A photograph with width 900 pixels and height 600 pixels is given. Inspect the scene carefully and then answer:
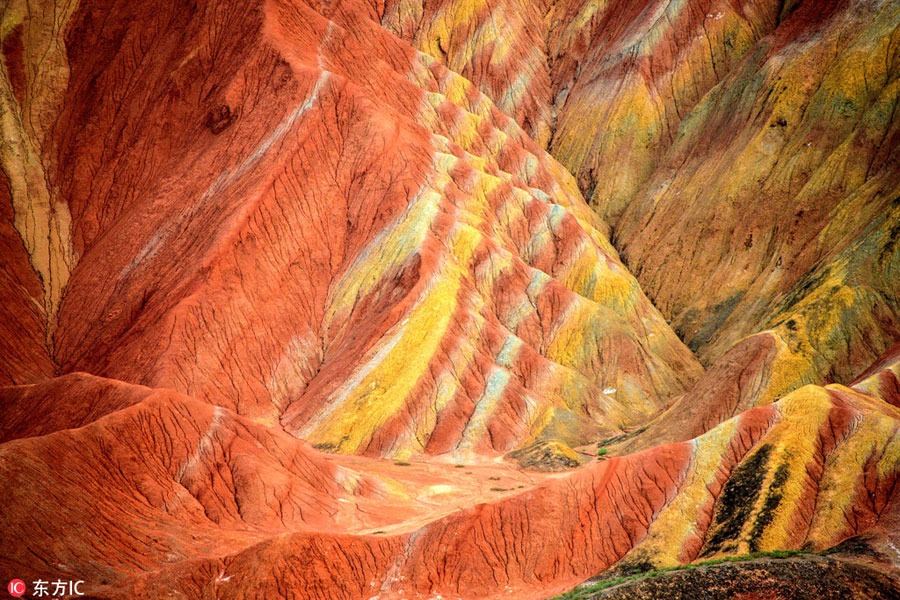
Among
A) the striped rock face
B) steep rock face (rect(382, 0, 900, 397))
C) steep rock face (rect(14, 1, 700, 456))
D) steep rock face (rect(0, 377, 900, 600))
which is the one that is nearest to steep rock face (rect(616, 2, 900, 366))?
steep rock face (rect(382, 0, 900, 397))

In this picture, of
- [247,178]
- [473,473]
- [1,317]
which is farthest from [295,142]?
[473,473]

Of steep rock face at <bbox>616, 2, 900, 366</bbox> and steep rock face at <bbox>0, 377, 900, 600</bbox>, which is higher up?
steep rock face at <bbox>616, 2, 900, 366</bbox>

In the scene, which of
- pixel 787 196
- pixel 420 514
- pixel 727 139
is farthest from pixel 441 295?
pixel 727 139

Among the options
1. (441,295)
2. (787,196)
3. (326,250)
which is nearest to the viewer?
(441,295)

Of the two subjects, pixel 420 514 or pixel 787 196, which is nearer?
pixel 420 514

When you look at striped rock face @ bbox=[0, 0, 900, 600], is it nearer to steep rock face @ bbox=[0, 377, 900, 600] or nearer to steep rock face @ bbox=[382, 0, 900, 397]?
steep rock face @ bbox=[0, 377, 900, 600]

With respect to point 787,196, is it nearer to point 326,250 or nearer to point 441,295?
point 441,295

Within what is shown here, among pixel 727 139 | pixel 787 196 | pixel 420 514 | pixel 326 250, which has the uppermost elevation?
pixel 727 139

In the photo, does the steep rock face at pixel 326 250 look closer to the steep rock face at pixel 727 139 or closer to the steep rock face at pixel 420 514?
the steep rock face at pixel 727 139
